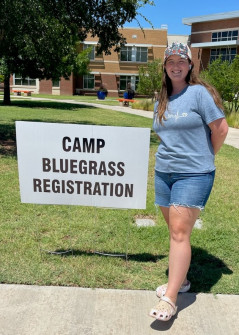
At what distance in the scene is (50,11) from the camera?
840 cm

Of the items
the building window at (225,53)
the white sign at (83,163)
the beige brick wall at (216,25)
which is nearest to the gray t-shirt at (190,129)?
the white sign at (83,163)

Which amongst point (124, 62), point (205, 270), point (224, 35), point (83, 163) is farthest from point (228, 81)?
point (224, 35)

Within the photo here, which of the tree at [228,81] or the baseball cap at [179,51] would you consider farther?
the tree at [228,81]

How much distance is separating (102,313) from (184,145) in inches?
53.5

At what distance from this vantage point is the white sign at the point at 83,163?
3371 mm

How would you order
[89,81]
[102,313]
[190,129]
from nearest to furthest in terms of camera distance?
1. [190,129]
2. [102,313]
3. [89,81]

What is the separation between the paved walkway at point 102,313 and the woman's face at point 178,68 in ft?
5.57

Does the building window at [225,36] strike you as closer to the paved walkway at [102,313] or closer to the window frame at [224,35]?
the window frame at [224,35]

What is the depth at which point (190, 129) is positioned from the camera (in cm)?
265

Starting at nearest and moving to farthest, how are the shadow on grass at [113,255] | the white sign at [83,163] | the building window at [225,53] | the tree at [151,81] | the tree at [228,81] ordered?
1. the white sign at [83,163]
2. the shadow on grass at [113,255]
3. the tree at [228,81]
4. the tree at [151,81]
5. the building window at [225,53]

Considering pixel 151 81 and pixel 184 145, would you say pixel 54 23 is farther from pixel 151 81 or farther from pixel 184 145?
pixel 151 81

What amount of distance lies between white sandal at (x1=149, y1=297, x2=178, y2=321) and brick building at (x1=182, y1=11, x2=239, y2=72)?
48615mm

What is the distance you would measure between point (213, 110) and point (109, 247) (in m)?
1.92

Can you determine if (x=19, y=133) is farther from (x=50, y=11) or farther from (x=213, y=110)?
(x=50, y=11)
